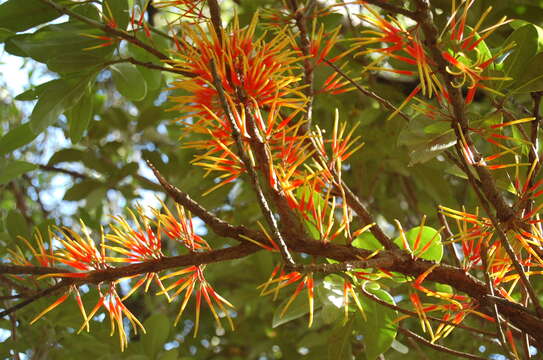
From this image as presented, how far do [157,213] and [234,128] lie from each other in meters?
0.18

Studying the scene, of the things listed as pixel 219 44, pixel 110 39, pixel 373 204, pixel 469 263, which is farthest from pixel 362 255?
pixel 373 204

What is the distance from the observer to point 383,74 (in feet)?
5.65

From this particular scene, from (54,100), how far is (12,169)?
9.0 inches

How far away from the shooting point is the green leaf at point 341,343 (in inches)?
34.8

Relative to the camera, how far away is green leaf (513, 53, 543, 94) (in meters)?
0.67

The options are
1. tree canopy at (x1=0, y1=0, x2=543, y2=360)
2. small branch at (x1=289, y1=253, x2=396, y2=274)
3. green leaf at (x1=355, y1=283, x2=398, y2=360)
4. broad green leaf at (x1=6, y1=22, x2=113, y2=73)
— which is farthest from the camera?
broad green leaf at (x1=6, y1=22, x2=113, y2=73)

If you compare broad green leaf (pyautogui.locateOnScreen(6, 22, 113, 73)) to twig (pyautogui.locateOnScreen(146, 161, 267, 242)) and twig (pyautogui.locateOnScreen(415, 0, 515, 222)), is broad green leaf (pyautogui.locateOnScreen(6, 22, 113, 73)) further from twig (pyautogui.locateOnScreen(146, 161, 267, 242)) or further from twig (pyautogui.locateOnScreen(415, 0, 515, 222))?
twig (pyautogui.locateOnScreen(415, 0, 515, 222))

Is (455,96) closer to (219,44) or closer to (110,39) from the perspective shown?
(219,44)

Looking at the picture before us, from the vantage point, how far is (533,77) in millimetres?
671

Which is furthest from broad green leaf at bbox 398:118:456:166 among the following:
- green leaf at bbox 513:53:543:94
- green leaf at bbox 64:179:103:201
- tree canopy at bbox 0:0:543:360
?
green leaf at bbox 64:179:103:201

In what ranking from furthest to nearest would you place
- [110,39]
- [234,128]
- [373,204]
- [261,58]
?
[373,204]
[110,39]
[261,58]
[234,128]

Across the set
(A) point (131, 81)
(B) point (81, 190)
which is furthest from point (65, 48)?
(B) point (81, 190)

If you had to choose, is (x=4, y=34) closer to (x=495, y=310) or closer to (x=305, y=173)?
(x=305, y=173)

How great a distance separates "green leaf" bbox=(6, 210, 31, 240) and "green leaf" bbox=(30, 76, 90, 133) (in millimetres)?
275
